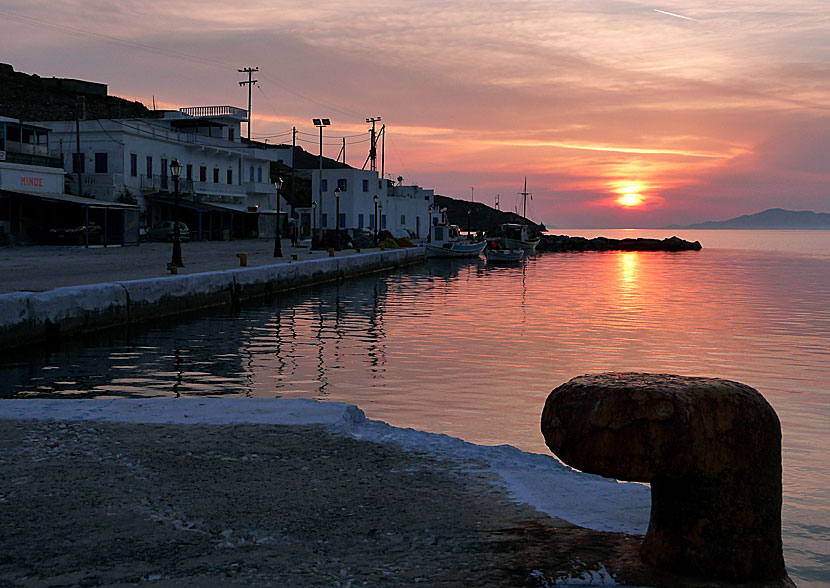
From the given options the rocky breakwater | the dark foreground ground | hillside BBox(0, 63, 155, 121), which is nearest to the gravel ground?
the dark foreground ground

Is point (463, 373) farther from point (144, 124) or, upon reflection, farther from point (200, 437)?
point (144, 124)

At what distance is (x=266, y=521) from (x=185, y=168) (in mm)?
58728

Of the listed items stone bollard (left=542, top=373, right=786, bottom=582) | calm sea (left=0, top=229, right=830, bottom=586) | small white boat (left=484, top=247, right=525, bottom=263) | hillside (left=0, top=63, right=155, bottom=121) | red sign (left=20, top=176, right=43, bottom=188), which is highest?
hillside (left=0, top=63, right=155, bottom=121)

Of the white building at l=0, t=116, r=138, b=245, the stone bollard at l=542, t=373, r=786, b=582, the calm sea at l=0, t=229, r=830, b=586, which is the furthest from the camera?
the white building at l=0, t=116, r=138, b=245

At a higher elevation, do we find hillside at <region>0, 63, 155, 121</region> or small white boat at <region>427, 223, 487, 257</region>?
hillside at <region>0, 63, 155, 121</region>

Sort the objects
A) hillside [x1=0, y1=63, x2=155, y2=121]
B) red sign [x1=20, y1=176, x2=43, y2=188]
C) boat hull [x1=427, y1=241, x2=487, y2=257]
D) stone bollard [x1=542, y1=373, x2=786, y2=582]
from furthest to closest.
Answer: hillside [x1=0, y1=63, x2=155, y2=121], boat hull [x1=427, y1=241, x2=487, y2=257], red sign [x1=20, y1=176, x2=43, y2=188], stone bollard [x1=542, y1=373, x2=786, y2=582]

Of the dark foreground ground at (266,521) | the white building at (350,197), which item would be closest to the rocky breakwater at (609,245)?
the white building at (350,197)

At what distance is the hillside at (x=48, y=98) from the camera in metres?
96.0

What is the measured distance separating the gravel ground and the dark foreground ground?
1 cm

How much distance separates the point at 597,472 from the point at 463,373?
10.9m

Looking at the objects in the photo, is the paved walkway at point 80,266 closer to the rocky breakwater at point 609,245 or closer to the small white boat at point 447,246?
the small white boat at point 447,246

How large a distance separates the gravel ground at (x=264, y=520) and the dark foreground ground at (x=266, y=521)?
0.04 feet

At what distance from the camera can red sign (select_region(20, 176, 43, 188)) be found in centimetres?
4165

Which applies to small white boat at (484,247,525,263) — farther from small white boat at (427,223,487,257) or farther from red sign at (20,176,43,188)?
red sign at (20,176,43,188)
